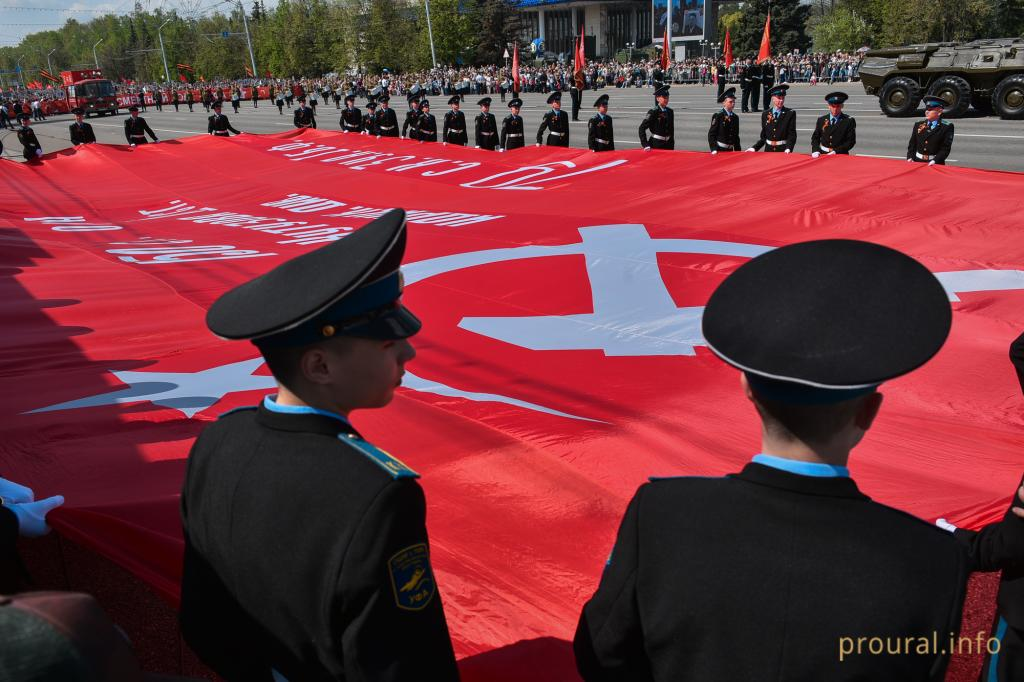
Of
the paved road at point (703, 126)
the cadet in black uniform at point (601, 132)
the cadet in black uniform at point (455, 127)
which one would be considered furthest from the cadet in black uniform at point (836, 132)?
the cadet in black uniform at point (455, 127)

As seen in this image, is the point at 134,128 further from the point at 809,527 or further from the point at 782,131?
the point at 809,527

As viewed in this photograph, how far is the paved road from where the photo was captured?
16.1 meters

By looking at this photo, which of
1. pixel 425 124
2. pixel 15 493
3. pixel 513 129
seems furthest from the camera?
pixel 425 124

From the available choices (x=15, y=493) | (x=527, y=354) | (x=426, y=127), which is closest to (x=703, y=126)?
(x=426, y=127)

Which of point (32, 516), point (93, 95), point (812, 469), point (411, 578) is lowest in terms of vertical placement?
point (32, 516)

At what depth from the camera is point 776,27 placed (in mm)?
63125

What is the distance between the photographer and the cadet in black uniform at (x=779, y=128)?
11.8 metres

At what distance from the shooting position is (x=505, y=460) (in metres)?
3.45

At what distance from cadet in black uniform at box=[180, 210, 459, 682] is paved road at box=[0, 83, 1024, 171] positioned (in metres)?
15.3

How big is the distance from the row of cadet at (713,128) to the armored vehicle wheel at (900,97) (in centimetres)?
714

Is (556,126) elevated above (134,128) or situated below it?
below

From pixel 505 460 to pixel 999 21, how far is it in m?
52.8

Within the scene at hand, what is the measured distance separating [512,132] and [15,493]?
13.3 m

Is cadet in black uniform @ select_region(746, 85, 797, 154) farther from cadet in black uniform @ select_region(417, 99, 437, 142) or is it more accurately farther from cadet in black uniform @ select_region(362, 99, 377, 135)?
cadet in black uniform @ select_region(362, 99, 377, 135)
